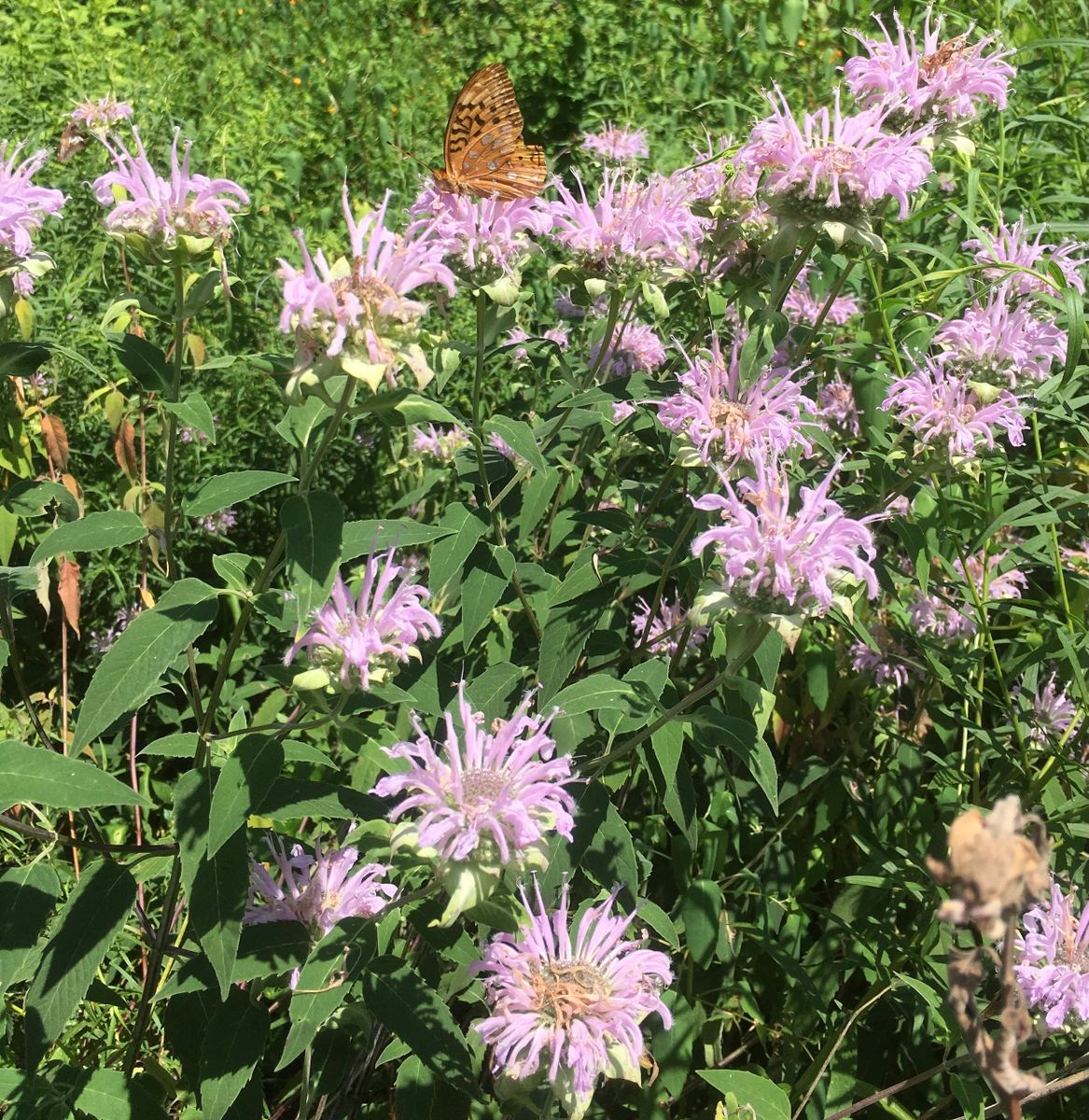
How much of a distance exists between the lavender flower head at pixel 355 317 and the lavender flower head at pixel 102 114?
1.82 meters

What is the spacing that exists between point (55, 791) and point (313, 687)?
0.30 m

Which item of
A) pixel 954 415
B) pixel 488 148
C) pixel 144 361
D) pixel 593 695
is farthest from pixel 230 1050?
pixel 488 148

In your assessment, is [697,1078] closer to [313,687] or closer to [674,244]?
[313,687]

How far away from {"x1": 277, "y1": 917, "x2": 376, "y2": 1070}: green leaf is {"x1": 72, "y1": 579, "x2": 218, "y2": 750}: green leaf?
14.8 inches

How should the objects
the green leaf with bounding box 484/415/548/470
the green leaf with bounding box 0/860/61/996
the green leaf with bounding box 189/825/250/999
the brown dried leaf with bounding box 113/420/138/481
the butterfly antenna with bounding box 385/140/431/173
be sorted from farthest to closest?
the butterfly antenna with bounding box 385/140/431/173
the brown dried leaf with bounding box 113/420/138/481
the green leaf with bounding box 484/415/548/470
the green leaf with bounding box 0/860/61/996
the green leaf with bounding box 189/825/250/999

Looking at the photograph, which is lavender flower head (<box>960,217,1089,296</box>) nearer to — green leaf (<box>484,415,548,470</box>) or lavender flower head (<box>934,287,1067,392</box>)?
lavender flower head (<box>934,287,1067,392</box>)

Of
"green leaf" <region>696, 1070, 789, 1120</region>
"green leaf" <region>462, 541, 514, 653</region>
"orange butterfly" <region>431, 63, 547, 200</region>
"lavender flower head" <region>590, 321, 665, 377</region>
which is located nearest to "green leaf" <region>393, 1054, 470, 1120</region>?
"green leaf" <region>696, 1070, 789, 1120</region>

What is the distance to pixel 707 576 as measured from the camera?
5.15 ft

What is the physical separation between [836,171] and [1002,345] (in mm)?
529

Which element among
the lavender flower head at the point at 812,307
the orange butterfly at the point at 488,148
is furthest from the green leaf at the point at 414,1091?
the lavender flower head at the point at 812,307

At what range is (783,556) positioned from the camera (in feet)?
4.58

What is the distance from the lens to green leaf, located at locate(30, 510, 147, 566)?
1.29 metres

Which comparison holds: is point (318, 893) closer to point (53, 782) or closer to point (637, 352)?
point (53, 782)

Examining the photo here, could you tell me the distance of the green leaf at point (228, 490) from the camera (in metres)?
1.30
